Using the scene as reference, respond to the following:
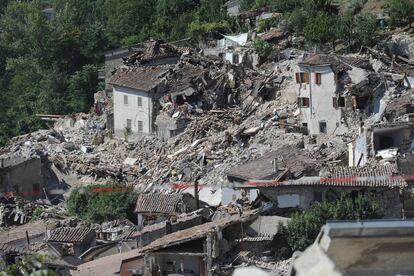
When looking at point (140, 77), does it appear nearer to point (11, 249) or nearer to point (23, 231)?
point (23, 231)

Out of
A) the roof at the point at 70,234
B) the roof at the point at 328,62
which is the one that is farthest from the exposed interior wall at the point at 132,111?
Answer: the roof at the point at 70,234

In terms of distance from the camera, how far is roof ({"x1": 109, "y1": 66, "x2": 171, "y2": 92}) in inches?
1384

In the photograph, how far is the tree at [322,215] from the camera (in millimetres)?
20938

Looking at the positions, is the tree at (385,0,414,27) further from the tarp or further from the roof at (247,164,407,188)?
the roof at (247,164,407,188)

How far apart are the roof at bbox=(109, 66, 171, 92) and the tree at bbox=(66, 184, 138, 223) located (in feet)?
20.7

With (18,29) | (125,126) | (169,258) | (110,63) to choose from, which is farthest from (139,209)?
(18,29)

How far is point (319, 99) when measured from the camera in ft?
98.2

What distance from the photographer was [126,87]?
36219mm

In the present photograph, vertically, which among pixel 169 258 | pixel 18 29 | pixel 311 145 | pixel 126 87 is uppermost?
pixel 18 29

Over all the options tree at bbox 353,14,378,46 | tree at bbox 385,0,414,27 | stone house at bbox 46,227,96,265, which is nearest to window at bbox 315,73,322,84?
tree at bbox 353,14,378,46

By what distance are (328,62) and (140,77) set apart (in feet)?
29.3

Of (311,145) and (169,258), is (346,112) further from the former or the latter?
(169,258)

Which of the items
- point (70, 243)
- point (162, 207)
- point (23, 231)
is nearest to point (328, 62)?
point (162, 207)

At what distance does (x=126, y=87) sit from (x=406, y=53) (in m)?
10.5
